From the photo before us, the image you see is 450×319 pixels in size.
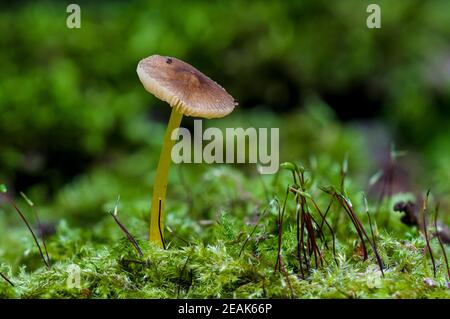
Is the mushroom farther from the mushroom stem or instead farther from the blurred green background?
the blurred green background

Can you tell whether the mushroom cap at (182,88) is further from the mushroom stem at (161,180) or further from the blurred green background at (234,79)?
the blurred green background at (234,79)

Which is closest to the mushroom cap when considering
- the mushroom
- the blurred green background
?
the mushroom

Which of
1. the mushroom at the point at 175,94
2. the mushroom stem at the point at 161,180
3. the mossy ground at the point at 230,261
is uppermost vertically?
the mushroom at the point at 175,94

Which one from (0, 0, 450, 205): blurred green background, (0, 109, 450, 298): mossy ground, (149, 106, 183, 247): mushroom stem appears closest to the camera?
(0, 109, 450, 298): mossy ground

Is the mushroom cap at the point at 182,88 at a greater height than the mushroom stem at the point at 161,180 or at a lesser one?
greater

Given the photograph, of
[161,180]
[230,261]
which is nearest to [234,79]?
[161,180]

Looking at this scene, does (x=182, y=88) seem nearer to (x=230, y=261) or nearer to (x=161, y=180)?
(x=161, y=180)

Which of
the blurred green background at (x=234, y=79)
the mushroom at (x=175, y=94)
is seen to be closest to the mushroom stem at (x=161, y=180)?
the mushroom at (x=175, y=94)

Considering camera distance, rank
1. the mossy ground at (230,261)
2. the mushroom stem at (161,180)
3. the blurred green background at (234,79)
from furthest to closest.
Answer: the blurred green background at (234,79) → the mushroom stem at (161,180) → the mossy ground at (230,261)
